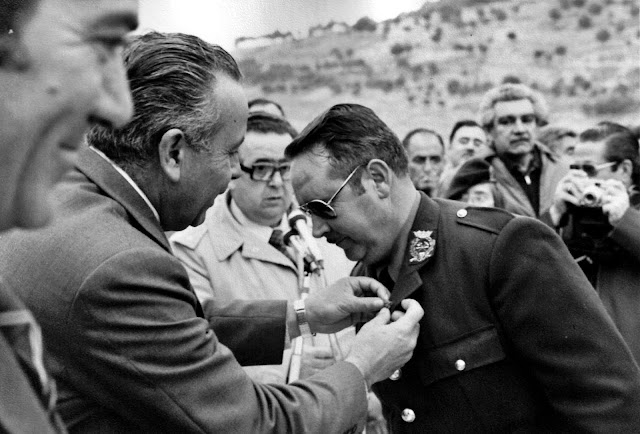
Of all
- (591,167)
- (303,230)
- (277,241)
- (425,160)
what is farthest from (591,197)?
(425,160)

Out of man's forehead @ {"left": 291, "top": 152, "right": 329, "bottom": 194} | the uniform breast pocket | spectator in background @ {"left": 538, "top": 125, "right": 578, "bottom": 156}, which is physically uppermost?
man's forehead @ {"left": 291, "top": 152, "right": 329, "bottom": 194}

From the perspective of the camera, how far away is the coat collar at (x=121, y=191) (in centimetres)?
213

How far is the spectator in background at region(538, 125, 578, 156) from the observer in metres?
6.88

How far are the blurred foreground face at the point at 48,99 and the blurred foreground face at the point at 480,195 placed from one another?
4074 millimetres

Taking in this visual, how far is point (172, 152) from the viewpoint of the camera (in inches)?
91.0

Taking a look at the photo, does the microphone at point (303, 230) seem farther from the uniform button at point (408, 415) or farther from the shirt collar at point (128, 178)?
the shirt collar at point (128, 178)

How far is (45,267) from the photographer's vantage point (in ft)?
6.23

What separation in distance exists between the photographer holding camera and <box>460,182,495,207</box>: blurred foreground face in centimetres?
79

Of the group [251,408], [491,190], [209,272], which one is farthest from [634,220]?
[251,408]

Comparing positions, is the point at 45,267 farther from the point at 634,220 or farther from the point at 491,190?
the point at 491,190

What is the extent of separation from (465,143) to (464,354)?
4.44 metres

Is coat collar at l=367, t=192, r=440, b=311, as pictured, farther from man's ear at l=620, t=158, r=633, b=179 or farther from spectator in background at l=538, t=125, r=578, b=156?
spectator in background at l=538, t=125, r=578, b=156

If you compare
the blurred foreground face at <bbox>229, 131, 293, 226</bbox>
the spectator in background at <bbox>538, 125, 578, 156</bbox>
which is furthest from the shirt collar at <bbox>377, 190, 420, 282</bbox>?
the spectator in background at <bbox>538, 125, 578, 156</bbox>

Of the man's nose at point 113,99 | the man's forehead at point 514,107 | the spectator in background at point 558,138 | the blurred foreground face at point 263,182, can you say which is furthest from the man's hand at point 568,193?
the man's nose at point 113,99
